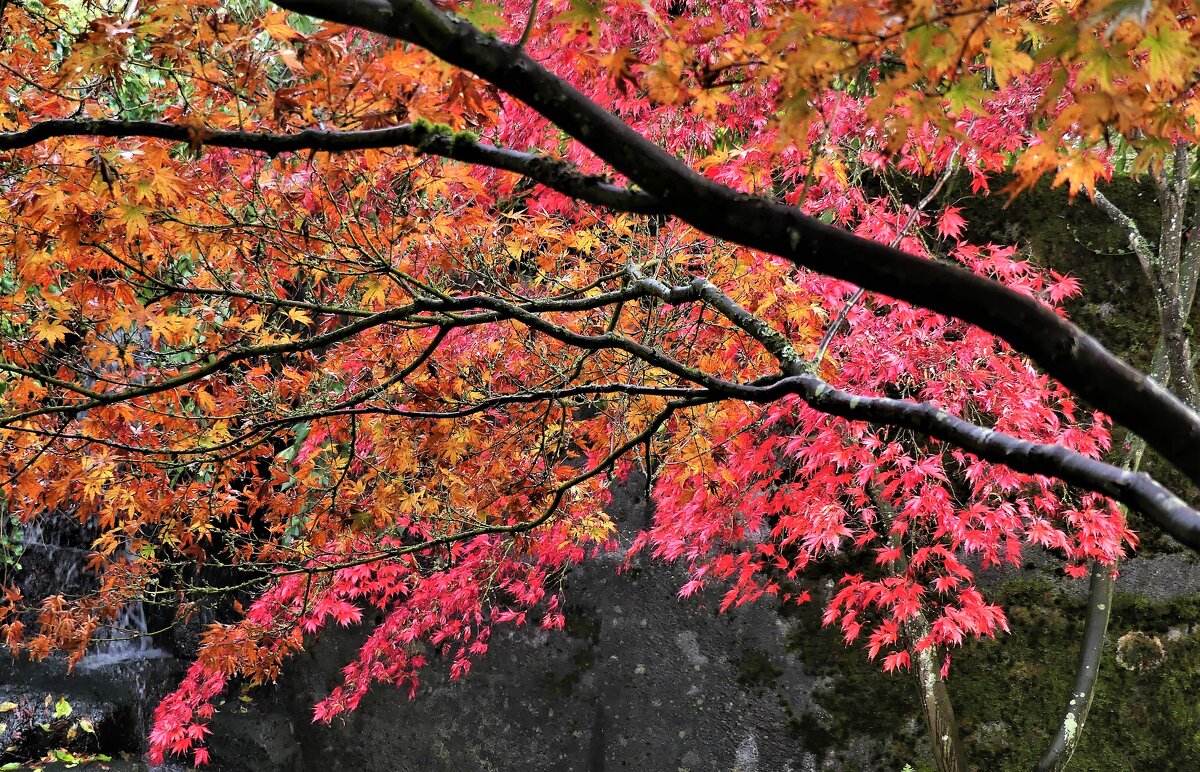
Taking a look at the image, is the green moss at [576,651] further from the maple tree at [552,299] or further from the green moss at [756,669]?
the green moss at [756,669]

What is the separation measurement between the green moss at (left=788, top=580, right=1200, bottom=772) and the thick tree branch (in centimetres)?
491

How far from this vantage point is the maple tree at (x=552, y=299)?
5.73 feet

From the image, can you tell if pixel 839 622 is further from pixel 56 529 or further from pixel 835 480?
pixel 56 529

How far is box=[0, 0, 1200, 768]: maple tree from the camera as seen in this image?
5.73 feet

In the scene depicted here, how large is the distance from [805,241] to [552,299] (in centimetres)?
170

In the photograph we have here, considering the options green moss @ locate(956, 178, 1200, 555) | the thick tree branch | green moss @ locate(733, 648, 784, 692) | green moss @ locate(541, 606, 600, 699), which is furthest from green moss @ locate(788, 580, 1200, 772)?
the thick tree branch

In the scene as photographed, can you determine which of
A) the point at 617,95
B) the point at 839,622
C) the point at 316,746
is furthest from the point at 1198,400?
the point at 316,746

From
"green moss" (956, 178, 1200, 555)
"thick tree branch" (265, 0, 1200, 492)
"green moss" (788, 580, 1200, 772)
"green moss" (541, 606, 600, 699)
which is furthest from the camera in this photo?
"green moss" (541, 606, 600, 699)

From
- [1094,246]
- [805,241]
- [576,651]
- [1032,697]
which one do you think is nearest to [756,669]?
[576,651]

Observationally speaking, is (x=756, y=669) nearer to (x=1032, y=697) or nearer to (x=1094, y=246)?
(x=1032, y=697)

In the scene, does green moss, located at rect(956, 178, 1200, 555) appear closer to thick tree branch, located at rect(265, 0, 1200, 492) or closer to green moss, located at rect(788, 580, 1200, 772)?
green moss, located at rect(788, 580, 1200, 772)

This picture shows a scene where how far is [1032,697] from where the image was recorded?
574 centimetres

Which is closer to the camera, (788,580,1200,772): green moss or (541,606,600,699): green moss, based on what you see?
(788,580,1200,772): green moss

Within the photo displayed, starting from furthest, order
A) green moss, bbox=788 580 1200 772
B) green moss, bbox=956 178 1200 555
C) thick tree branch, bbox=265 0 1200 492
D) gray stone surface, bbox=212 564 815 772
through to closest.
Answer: green moss, bbox=956 178 1200 555 → gray stone surface, bbox=212 564 815 772 → green moss, bbox=788 580 1200 772 → thick tree branch, bbox=265 0 1200 492
